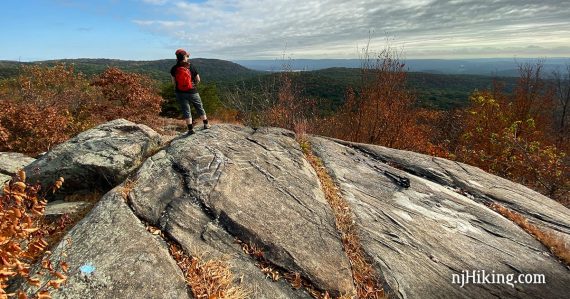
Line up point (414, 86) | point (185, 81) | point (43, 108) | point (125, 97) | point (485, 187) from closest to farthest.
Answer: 1. point (185, 81)
2. point (485, 187)
3. point (43, 108)
4. point (414, 86)
5. point (125, 97)

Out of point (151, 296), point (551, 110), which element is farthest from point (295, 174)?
point (551, 110)

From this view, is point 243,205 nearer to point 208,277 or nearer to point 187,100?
point 208,277

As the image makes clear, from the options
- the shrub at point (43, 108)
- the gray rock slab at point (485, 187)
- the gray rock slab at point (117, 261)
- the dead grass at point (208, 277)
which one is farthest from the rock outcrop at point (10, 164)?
the gray rock slab at point (485, 187)

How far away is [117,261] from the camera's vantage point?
4250 mm

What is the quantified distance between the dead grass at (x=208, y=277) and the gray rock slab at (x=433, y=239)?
234 centimetres

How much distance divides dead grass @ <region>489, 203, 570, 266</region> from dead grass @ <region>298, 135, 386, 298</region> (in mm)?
4266

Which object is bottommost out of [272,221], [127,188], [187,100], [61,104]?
[272,221]

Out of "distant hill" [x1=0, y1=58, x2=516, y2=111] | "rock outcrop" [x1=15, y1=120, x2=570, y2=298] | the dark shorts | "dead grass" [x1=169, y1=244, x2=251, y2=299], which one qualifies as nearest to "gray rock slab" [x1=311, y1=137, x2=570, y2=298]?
"rock outcrop" [x1=15, y1=120, x2=570, y2=298]

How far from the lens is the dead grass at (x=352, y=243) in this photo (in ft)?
15.9

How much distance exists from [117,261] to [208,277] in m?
1.18

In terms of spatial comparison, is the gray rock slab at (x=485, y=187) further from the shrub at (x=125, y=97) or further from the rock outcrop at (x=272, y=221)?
the shrub at (x=125, y=97)

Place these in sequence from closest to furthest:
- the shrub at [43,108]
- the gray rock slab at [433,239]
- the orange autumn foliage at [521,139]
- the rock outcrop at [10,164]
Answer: the gray rock slab at [433,239] < the rock outcrop at [10,164] < the shrub at [43,108] < the orange autumn foliage at [521,139]

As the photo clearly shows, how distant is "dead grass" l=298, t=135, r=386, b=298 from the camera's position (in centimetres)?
486

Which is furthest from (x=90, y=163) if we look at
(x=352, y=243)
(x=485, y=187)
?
(x=485, y=187)
